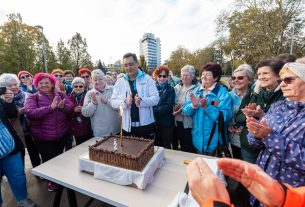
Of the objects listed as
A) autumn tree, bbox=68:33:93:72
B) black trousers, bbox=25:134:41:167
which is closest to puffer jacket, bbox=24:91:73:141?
black trousers, bbox=25:134:41:167

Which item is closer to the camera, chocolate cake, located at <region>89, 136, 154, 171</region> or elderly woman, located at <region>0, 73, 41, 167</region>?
chocolate cake, located at <region>89, 136, 154, 171</region>

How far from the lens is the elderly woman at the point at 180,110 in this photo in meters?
3.34

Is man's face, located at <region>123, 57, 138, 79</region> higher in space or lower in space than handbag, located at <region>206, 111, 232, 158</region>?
higher

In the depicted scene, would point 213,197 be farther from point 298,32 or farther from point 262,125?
point 298,32

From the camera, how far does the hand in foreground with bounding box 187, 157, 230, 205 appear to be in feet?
1.95

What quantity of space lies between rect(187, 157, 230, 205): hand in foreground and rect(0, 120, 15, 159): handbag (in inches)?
96.7

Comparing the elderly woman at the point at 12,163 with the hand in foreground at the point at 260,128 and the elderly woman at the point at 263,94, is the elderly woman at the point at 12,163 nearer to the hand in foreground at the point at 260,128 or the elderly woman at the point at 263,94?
the hand in foreground at the point at 260,128

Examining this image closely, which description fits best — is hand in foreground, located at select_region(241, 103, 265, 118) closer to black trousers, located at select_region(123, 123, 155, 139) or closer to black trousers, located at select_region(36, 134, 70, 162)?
black trousers, located at select_region(123, 123, 155, 139)

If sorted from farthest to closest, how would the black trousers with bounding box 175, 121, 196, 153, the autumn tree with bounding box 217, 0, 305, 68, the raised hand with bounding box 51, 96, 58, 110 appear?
the autumn tree with bounding box 217, 0, 305, 68, the black trousers with bounding box 175, 121, 196, 153, the raised hand with bounding box 51, 96, 58, 110

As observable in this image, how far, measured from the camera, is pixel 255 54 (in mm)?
18859

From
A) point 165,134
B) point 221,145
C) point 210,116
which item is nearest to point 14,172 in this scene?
point 165,134

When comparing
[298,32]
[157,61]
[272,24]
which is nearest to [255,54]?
[272,24]

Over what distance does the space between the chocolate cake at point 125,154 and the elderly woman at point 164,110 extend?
1.36 metres

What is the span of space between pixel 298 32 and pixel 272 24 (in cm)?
302
